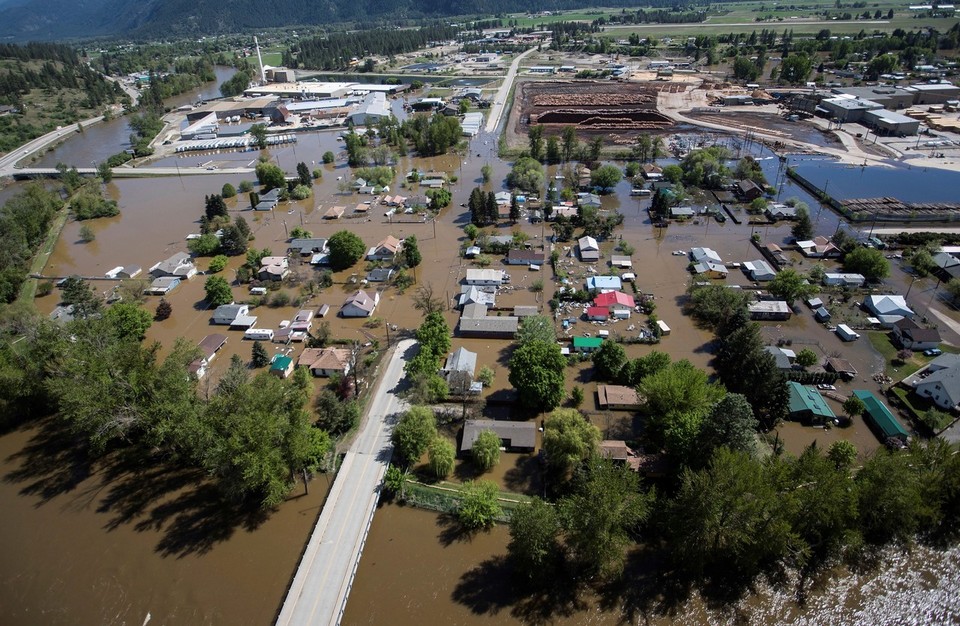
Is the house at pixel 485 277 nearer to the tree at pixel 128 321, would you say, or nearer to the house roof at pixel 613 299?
the house roof at pixel 613 299

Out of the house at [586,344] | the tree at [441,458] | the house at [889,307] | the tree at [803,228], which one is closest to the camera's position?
the tree at [441,458]

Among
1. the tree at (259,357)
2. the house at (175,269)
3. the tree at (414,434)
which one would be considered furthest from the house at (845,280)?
the house at (175,269)

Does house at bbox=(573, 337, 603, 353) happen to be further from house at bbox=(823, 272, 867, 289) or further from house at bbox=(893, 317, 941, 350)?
house at bbox=(823, 272, 867, 289)

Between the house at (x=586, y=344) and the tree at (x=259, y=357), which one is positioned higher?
the tree at (x=259, y=357)

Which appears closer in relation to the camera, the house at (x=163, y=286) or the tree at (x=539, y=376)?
the tree at (x=539, y=376)

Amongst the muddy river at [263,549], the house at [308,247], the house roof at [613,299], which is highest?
the house at [308,247]

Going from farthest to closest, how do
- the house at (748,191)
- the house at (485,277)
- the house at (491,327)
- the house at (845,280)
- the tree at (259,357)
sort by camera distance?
the house at (748,191) → the house at (485,277) → the house at (845,280) → the house at (491,327) → the tree at (259,357)

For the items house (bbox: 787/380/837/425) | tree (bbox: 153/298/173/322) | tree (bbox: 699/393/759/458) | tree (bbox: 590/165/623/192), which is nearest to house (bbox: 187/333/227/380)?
tree (bbox: 153/298/173/322)

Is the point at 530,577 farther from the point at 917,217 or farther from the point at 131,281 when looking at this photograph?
the point at 917,217
